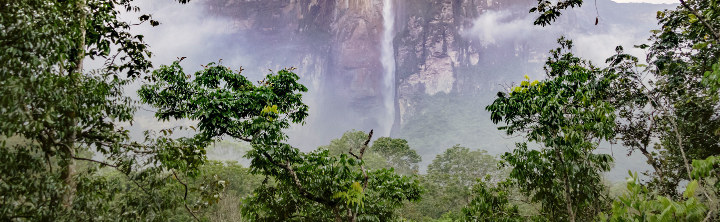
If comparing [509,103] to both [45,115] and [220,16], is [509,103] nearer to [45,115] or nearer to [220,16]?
[45,115]

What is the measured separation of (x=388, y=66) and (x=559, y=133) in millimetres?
125643

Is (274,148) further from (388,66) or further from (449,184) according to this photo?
(388,66)

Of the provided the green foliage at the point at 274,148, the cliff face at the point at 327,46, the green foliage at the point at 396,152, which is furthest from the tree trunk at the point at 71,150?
the cliff face at the point at 327,46

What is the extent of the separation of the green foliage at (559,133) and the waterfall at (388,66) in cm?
11651

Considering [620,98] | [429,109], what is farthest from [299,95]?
[429,109]

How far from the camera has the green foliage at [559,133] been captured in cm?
390

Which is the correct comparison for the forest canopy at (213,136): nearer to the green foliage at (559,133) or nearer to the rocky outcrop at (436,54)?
the green foliage at (559,133)

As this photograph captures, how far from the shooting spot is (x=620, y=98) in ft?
25.2

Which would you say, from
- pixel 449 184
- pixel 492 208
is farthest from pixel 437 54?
pixel 492 208

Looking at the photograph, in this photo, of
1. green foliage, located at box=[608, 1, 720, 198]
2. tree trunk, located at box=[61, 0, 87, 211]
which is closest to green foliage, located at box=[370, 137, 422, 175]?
green foliage, located at box=[608, 1, 720, 198]

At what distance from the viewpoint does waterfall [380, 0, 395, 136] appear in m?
120

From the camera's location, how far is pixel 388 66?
421ft

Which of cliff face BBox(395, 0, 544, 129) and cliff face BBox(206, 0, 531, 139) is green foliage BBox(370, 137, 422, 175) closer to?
cliff face BBox(395, 0, 544, 129)

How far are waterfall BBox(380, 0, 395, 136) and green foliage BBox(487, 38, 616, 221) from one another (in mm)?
116512
